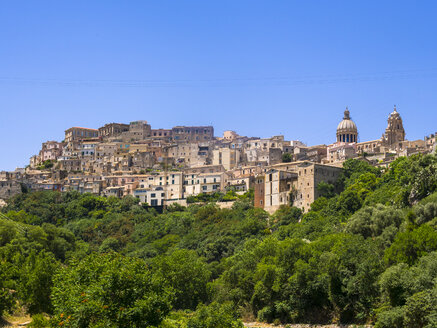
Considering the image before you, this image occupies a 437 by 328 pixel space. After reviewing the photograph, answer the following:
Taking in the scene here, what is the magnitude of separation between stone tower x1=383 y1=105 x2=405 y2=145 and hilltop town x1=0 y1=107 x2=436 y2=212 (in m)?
0.15

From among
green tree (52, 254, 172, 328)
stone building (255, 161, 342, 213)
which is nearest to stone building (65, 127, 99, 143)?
stone building (255, 161, 342, 213)

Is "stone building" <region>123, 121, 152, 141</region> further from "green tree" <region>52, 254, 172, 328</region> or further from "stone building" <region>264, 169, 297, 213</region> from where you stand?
"green tree" <region>52, 254, 172, 328</region>

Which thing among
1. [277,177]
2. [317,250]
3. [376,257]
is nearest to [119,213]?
[277,177]

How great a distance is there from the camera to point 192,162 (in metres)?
110

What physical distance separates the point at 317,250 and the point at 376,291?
643 cm

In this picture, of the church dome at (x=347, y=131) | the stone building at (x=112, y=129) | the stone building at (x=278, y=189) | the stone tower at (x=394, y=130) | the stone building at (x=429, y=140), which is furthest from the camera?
the stone building at (x=112, y=129)

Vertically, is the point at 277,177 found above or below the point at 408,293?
above

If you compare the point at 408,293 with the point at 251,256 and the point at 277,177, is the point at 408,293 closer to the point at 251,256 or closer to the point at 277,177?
the point at 251,256

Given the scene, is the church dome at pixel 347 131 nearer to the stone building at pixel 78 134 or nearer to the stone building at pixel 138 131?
the stone building at pixel 138 131

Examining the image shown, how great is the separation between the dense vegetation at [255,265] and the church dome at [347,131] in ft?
80.7

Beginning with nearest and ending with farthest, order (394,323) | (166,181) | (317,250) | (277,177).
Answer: (394,323), (317,250), (277,177), (166,181)

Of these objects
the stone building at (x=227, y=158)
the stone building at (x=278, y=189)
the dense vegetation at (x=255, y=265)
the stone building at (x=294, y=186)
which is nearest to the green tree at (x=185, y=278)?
the dense vegetation at (x=255, y=265)

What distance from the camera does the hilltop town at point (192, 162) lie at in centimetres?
7431

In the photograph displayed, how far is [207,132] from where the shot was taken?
12081cm
